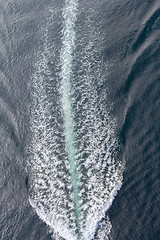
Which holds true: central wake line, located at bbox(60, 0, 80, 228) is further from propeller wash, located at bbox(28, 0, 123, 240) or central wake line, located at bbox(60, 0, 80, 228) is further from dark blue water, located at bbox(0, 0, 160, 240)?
dark blue water, located at bbox(0, 0, 160, 240)

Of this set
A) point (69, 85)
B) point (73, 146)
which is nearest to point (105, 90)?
point (69, 85)

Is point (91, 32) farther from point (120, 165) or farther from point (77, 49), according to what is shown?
point (120, 165)

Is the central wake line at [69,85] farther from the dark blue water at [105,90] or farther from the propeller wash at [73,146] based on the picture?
the dark blue water at [105,90]

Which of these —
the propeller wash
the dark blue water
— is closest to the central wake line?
the propeller wash

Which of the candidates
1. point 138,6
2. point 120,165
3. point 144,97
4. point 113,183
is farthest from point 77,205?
point 138,6

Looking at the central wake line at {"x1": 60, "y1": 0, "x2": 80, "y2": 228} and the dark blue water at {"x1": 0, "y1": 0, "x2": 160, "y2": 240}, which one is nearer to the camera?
the dark blue water at {"x1": 0, "y1": 0, "x2": 160, "y2": 240}

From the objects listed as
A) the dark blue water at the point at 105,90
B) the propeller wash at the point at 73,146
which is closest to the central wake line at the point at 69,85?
the propeller wash at the point at 73,146
